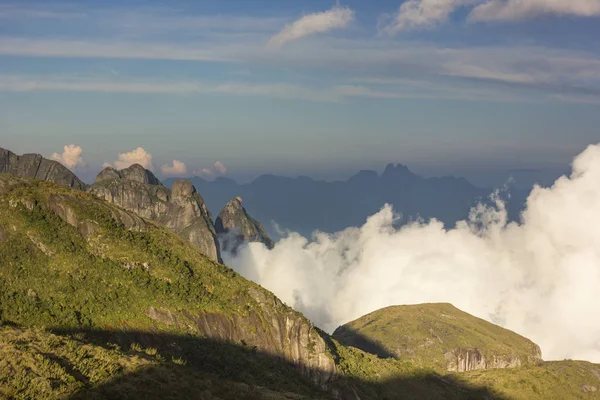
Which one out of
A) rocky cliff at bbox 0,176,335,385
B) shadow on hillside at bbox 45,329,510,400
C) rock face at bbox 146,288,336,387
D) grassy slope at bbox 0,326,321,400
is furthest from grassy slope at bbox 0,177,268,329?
grassy slope at bbox 0,326,321,400

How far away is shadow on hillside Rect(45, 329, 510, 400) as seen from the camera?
219 ft

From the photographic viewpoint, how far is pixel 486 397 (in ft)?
573

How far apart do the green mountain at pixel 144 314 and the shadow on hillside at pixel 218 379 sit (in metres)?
0.29

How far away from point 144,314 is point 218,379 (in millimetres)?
34324

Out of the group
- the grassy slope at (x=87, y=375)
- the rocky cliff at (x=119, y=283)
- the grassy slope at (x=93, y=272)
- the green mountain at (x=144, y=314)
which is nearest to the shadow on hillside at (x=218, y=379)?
the grassy slope at (x=87, y=375)

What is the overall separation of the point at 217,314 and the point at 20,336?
54.7 m

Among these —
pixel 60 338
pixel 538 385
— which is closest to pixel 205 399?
pixel 60 338

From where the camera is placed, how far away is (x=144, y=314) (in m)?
110

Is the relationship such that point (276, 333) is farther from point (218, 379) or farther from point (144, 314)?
point (218, 379)

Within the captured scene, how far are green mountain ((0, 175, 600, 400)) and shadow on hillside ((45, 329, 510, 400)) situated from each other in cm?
29

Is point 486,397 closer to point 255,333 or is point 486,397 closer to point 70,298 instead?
point 255,333

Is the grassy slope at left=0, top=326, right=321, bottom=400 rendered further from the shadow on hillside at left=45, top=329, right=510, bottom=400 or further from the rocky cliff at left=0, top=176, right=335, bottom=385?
the rocky cliff at left=0, top=176, right=335, bottom=385

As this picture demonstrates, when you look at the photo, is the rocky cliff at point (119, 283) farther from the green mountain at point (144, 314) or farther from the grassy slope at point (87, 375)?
the grassy slope at point (87, 375)

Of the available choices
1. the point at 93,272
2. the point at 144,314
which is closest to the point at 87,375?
the point at 144,314
